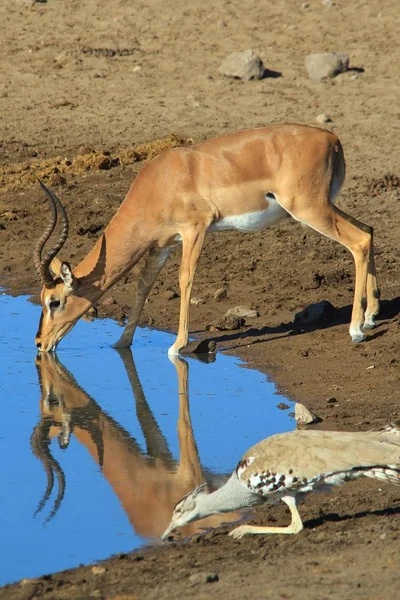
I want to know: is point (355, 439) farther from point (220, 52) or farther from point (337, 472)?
point (220, 52)

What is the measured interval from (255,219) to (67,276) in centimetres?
173

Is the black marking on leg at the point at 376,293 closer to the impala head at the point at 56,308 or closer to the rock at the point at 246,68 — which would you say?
the impala head at the point at 56,308

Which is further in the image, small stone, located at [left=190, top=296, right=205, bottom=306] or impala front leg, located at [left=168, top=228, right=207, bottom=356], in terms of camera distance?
small stone, located at [left=190, top=296, right=205, bottom=306]

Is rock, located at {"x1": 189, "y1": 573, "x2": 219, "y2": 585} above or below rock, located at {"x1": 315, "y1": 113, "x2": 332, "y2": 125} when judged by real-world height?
above

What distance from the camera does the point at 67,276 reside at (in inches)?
417

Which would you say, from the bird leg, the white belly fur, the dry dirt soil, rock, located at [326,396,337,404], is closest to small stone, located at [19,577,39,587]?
the dry dirt soil

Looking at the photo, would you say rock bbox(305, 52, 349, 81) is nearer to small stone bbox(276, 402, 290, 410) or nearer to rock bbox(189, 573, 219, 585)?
small stone bbox(276, 402, 290, 410)

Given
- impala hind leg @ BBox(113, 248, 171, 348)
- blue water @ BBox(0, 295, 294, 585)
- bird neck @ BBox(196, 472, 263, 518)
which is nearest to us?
bird neck @ BBox(196, 472, 263, 518)

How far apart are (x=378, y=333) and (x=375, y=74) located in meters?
8.12

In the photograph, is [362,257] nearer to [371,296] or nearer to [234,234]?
[371,296]

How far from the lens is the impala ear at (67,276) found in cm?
1057

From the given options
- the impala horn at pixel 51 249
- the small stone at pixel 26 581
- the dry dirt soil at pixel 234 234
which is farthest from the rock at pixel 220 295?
the small stone at pixel 26 581

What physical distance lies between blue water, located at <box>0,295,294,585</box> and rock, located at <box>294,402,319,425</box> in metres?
0.09

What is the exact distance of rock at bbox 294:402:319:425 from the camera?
8508mm
